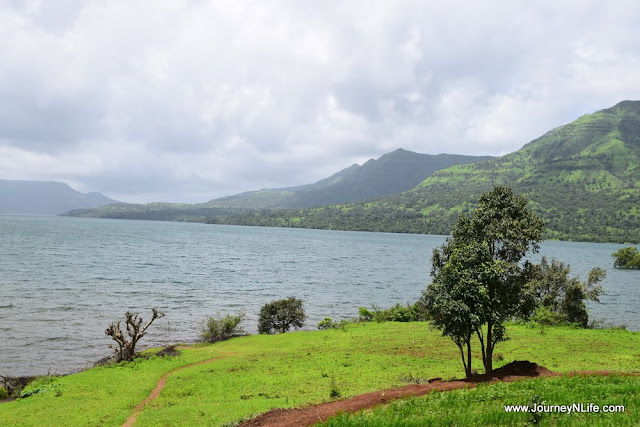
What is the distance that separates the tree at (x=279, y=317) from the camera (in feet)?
179

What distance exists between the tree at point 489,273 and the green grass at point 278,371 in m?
7.10

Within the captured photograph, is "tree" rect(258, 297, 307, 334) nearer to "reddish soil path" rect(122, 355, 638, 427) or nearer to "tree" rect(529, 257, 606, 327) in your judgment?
"tree" rect(529, 257, 606, 327)

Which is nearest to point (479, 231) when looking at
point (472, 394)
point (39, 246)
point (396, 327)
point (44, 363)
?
point (472, 394)

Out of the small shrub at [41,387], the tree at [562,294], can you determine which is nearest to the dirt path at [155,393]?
the small shrub at [41,387]

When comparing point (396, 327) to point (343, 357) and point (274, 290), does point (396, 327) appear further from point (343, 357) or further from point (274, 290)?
point (274, 290)

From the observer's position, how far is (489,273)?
2180 centimetres

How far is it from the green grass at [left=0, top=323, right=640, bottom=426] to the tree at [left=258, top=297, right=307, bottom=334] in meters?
8.04

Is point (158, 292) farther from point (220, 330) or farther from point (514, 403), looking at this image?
point (514, 403)

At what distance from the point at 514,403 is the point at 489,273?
9.05m

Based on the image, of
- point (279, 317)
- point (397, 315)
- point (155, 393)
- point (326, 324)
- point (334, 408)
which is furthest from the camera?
point (397, 315)

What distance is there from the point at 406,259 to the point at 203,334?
121 metres

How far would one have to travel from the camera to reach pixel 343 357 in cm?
3625

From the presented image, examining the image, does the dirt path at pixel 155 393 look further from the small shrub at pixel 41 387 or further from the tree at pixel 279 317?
the tree at pixel 279 317

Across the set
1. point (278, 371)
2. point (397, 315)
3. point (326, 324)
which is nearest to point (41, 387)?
point (278, 371)
